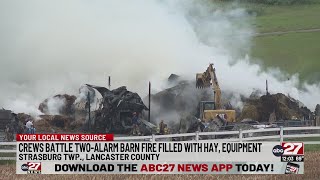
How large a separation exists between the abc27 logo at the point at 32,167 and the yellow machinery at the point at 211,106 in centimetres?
2610

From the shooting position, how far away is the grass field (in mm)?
60188

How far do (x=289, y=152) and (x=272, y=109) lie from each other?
3181cm

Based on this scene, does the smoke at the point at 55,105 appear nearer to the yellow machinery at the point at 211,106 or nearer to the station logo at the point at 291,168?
the yellow machinery at the point at 211,106

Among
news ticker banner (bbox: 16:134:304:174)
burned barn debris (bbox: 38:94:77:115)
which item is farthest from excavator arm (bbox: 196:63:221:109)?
news ticker banner (bbox: 16:134:304:174)

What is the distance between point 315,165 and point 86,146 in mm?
7563

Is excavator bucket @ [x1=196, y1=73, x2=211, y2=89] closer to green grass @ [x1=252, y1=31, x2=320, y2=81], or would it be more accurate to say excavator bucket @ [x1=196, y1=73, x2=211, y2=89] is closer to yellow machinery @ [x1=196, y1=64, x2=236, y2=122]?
yellow machinery @ [x1=196, y1=64, x2=236, y2=122]

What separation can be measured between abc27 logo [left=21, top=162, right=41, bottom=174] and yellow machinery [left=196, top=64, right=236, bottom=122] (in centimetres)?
2610

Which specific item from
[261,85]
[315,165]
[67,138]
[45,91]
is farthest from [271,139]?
[45,91]

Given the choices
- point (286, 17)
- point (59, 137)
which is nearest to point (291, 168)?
point (59, 137)

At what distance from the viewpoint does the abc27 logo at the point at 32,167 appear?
15.9 m

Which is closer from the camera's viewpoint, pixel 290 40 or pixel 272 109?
pixel 272 109

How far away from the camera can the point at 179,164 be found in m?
15.9

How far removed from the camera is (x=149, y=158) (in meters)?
15.5

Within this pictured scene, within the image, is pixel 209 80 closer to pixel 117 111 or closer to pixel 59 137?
pixel 117 111
